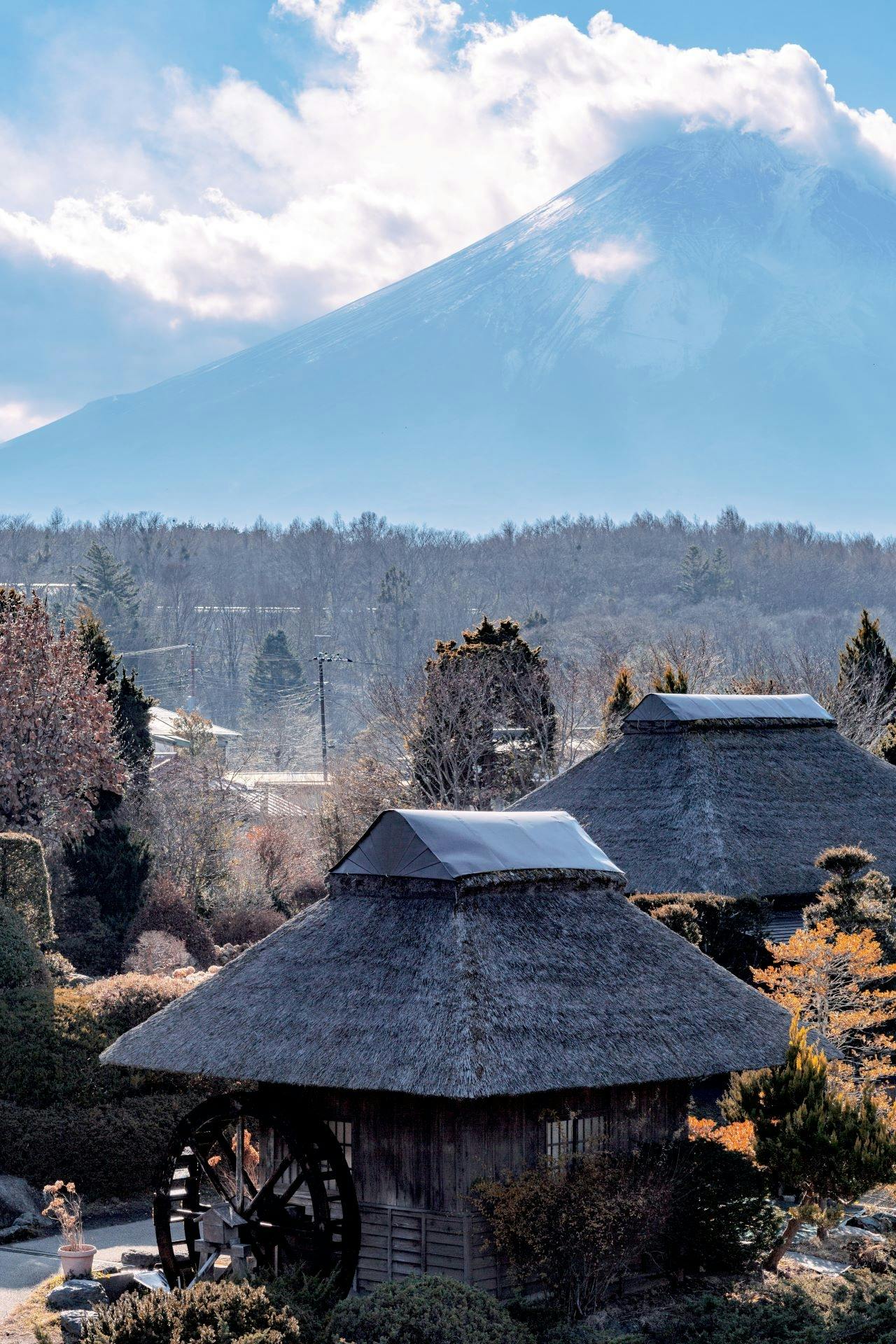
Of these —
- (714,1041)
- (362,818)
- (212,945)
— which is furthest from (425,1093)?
(362,818)

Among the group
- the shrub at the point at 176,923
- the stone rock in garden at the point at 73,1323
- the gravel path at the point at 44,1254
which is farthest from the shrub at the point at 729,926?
the shrub at the point at 176,923

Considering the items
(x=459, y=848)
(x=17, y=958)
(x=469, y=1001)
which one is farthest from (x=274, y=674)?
(x=469, y=1001)

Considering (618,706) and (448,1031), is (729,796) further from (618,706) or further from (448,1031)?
(448,1031)

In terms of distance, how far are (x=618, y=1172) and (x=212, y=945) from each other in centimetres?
2214

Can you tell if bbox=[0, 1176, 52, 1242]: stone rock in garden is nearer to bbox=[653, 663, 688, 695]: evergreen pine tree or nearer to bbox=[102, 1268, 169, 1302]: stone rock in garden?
bbox=[102, 1268, 169, 1302]: stone rock in garden

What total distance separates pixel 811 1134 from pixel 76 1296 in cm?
767

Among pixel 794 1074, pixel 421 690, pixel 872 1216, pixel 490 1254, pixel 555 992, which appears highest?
pixel 421 690

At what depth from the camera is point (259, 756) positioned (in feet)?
294

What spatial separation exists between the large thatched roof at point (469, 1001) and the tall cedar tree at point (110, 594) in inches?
3586

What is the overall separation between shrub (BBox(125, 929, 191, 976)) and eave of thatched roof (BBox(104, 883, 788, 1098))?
634 inches

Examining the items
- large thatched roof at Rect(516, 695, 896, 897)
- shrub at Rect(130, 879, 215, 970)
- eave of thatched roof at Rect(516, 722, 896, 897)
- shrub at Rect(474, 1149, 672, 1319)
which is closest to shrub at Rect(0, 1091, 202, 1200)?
shrub at Rect(474, 1149, 672, 1319)

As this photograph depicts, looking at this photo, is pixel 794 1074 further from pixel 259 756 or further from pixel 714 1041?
pixel 259 756

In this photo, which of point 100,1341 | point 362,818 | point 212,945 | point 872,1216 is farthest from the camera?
point 362,818

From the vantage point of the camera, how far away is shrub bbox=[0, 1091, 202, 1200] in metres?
20.5
